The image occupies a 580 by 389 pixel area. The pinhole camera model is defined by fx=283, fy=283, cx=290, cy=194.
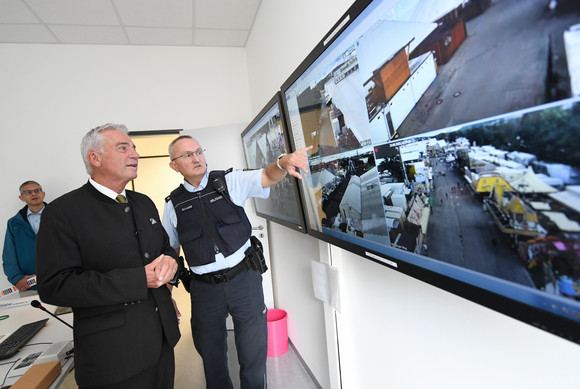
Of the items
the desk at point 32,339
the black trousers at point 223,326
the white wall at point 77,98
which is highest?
the white wall at point 77,98

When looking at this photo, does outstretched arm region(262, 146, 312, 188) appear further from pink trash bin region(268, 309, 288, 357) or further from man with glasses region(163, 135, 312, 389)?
pink trash bin region(268, 309, 288, 357)

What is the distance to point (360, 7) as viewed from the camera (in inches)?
33.5

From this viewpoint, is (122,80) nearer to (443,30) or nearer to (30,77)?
(30,77)

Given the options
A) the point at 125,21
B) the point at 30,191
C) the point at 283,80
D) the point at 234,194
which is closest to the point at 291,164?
the point at 234,194

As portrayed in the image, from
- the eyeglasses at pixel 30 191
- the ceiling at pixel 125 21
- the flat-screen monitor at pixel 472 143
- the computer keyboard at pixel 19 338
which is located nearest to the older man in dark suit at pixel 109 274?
the computer keyboard at pixel 19 338

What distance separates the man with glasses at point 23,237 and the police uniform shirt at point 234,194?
1976mm

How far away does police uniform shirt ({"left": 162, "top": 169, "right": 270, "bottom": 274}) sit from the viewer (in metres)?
1.78

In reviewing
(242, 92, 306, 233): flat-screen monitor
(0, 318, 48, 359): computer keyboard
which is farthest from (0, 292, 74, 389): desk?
(242, 92, 306, 233): flat-screen monitor

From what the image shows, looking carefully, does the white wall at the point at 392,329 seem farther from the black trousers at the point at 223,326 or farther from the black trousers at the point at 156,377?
the black trousers at the point at 156,377

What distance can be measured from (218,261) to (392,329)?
108cm

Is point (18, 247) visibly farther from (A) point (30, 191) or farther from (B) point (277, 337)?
(B) point (277, 337)

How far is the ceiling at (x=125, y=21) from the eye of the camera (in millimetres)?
2531

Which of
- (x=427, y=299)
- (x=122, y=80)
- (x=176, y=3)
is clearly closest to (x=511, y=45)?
(x=427, y=299)

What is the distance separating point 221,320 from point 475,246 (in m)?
1.69
